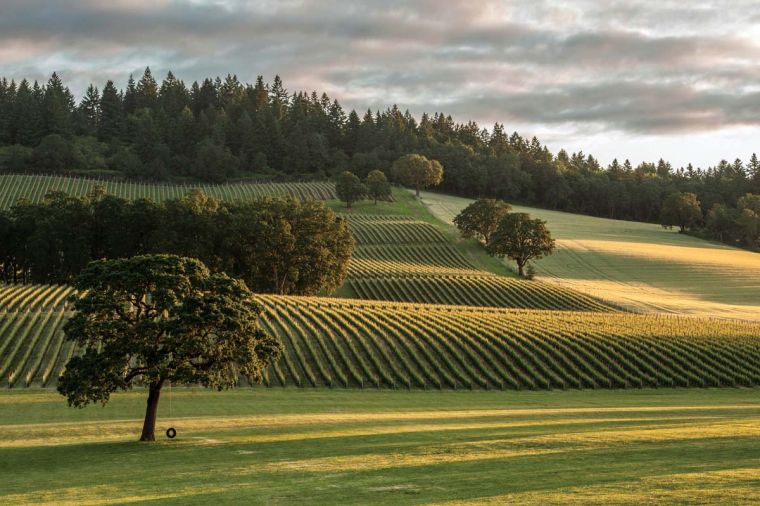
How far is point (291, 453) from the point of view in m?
25.7

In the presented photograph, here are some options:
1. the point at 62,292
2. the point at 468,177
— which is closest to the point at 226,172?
the point at 468,177

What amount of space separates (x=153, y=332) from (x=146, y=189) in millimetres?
145082

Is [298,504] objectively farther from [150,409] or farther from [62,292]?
[62,292]

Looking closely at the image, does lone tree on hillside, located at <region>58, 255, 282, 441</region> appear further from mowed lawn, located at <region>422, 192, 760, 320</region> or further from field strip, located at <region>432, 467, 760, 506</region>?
mowed lawn, located at <region>422, 192, 760, 320</region>

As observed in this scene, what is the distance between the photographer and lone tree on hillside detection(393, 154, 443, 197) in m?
174

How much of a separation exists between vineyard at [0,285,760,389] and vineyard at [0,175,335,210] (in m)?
87.1

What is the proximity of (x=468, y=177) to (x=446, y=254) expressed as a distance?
76095 mm

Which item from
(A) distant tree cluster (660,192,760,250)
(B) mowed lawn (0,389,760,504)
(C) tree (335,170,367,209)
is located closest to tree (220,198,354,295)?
(B) mowed lawn (0,389,760,504)

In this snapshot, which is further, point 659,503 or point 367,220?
point 367,220

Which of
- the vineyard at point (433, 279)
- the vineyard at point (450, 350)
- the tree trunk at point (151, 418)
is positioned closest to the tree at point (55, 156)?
the vineyard at point (433, 279)

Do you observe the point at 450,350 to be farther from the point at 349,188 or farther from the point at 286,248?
the point at 349,188

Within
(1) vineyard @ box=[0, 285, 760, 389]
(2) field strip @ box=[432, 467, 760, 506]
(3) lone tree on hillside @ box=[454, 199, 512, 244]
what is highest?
(3) lone tree on hillside @ box=[454, 199, 512, 244]

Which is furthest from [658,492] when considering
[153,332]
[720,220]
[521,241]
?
[720,220]

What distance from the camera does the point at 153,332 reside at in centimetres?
3077
